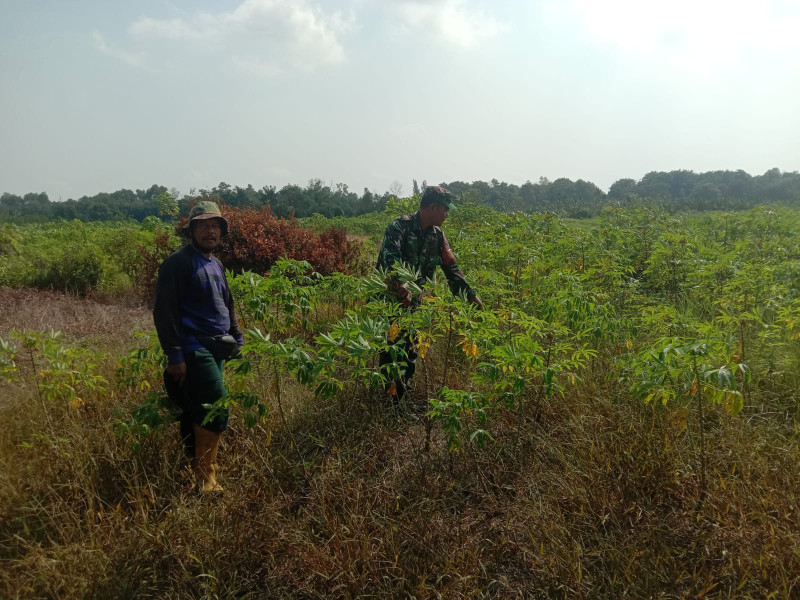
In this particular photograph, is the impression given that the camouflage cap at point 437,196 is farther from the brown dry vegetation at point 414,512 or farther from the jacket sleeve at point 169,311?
the jacket sleeve at point 169,311

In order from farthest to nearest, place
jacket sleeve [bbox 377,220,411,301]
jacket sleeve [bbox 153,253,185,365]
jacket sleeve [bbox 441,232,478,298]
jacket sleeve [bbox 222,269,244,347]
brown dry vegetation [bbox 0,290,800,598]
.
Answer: jacket sleeve [bbox 441,232,478,298] < jacket sleeve [bbox 377,220,411,301] < jacket sleeve [bbox 222,269,244,347] < jacket sleeve [bbox 153,253,185,365] < brown dry vegetation [bbox 0,290,800,598]

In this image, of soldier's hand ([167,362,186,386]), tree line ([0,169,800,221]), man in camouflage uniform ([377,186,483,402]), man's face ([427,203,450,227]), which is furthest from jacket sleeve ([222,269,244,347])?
tree line ([0,169,800,221])

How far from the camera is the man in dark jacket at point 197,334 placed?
8.22ft

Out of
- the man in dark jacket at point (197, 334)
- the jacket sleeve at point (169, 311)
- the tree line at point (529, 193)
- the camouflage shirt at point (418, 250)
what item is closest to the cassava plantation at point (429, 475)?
the man in dark jacket at point (197, 334)

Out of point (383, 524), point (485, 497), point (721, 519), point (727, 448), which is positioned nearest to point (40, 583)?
point (383, 524)

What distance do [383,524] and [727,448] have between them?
1.90m

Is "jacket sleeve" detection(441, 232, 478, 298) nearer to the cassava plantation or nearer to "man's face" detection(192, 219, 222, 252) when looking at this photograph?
the cassava plantation

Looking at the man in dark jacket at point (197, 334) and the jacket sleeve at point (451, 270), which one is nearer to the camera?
the man in dark jacket at point (197, 334)

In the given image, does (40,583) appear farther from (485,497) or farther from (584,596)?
(584,596)

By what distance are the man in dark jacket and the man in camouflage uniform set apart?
1.11m

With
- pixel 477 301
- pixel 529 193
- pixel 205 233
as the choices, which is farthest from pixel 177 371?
pixel 529 193

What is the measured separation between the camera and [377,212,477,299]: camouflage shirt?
3.37m

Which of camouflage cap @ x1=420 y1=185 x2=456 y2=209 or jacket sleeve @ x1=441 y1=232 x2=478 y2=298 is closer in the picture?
camouflage cap @ x1=420 y1=185 x2=456 y2=209

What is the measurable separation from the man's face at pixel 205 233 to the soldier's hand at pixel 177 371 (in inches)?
27.1
